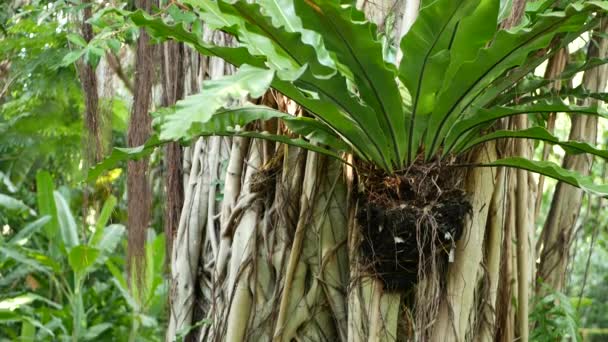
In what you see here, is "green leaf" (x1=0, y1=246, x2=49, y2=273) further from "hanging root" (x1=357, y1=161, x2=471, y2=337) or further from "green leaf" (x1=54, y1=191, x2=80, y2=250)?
"hanging root" (x1=357, y1=161, x2=471, y2=337)

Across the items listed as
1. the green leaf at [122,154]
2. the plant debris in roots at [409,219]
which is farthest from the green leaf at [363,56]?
the green leaf at [122,154]

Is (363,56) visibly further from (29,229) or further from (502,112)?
(29,229)

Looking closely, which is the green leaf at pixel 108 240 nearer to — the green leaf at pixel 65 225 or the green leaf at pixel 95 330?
the green leaf at pixel 65 225

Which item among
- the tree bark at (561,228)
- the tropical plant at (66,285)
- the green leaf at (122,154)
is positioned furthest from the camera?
the tropical plant at (66,285)

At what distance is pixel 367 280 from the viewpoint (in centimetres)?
197

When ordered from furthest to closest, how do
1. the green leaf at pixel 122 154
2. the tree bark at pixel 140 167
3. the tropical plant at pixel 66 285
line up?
1. the tropical plant at pixel 66 285
2. the tree bark at pixel 140 167
3. the green leaf at pixel 122 154

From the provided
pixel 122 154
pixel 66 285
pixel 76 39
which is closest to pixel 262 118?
pixel 122 154

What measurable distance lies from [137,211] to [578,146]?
1.25 meters

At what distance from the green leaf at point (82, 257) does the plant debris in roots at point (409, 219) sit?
7.22ft

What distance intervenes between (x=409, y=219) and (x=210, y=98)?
26.6 inches

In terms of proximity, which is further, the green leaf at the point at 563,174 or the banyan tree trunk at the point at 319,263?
the banyan tree trunk at the point at 319,263

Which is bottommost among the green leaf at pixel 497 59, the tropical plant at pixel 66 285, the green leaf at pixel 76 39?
the tropical plant at pixel 66 285

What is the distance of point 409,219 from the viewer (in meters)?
1.82

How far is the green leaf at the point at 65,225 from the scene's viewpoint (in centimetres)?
453
